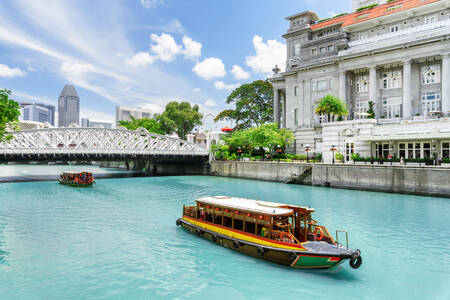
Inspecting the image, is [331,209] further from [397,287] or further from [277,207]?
[397,287]

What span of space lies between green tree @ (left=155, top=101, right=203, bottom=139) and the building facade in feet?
112

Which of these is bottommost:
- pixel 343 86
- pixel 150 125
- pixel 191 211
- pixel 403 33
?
pixel 191 211

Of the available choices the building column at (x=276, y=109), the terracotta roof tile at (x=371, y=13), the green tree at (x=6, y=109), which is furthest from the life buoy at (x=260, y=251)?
the building column at (x=276, y=109)

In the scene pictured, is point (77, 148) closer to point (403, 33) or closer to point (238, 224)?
point (238, 224)

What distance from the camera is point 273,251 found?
14.0 metres

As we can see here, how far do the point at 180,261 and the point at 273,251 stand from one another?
4.29 m

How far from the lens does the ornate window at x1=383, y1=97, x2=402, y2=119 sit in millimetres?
50344

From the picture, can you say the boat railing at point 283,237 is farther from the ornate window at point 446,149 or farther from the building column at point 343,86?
the building column at point 343,86

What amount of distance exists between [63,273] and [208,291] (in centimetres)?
624

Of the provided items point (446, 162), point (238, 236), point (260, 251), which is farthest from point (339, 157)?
point (260, 251)

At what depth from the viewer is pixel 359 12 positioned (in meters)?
60.5

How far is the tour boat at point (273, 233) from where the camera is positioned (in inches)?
516

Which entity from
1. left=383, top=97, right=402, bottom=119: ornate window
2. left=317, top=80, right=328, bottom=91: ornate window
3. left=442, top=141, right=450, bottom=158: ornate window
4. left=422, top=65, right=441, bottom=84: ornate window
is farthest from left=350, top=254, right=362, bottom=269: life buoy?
left=317, top=80, right=328, bottom=91: ornate window

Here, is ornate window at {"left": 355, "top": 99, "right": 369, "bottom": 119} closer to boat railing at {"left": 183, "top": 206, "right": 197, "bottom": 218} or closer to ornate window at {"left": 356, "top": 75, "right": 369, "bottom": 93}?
ornate window at {"left": 356, "top": 75, "right": 369, "bottom": 93}
